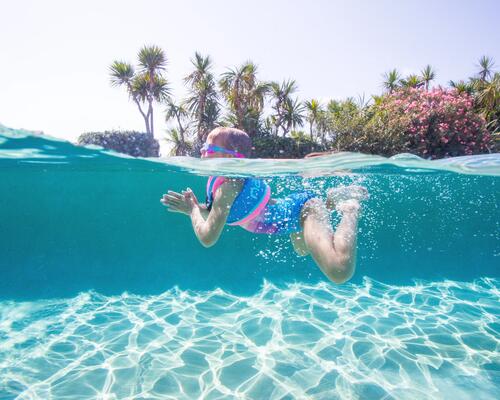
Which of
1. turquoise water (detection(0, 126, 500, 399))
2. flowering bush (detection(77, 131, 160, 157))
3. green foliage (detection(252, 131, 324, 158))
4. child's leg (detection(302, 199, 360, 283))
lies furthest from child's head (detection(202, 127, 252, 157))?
flowering bush (detection(77, 131, 160, 157))

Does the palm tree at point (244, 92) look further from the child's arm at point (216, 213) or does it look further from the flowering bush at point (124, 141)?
the child's arm at point (216, 213)

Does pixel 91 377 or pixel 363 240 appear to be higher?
pixel 91 377

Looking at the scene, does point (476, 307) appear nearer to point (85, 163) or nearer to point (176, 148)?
point (85, 163)

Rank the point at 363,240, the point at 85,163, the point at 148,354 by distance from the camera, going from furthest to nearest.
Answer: the point at 363,240
the point at 85,163
the point at 148,354

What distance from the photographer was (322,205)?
4.15 m


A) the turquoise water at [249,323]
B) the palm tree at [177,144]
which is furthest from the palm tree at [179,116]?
the turquoise water at [249,323]

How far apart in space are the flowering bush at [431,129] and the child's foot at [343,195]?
13.9 metres

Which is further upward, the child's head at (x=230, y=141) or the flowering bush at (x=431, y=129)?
the flowering bush at (x=431, y=129)

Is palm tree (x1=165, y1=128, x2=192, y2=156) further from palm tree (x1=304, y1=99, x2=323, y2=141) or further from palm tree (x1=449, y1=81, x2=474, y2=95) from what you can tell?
palm tree (x1=449, y1=81, x2=474, y2=95)

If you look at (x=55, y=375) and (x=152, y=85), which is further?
(x=152, y=85)

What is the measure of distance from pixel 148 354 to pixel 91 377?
88 centimetres

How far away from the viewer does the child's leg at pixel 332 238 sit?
346 cm

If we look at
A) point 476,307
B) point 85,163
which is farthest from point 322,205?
point 85,163

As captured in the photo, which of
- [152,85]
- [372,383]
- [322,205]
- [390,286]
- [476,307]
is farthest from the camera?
[152,85]
